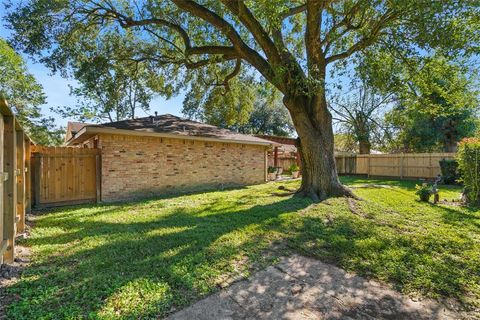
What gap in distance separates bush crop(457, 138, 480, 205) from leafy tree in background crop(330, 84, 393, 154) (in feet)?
49.1

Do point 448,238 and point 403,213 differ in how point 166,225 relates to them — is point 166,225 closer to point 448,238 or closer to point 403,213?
point 448,238

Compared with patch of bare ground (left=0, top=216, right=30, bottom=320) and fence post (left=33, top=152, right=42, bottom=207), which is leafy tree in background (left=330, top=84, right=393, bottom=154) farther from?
patch of bare ground (left=0, top=216, right=30, bottom=320)

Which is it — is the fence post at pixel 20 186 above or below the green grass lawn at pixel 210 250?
above

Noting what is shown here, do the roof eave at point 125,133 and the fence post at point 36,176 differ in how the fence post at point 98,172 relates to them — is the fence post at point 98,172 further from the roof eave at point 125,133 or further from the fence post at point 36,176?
the fence post at point 36,176

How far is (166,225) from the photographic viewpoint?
534cm

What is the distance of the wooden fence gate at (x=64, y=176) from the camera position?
24.5ft

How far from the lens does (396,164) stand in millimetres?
16078

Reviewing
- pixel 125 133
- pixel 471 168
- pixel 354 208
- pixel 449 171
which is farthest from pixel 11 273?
pixel 449 171

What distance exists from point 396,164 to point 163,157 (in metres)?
14.3

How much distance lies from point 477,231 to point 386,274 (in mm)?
3417

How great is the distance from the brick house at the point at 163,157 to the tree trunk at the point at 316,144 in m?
4.40

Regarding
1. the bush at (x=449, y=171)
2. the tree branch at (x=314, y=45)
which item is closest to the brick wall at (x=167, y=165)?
the tree branch at (x=314, y=45)

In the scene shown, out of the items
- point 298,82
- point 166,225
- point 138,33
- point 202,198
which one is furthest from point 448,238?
point 138,33

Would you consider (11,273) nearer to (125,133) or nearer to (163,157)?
(125,133)
